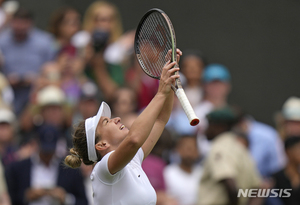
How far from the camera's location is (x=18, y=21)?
23.1ft

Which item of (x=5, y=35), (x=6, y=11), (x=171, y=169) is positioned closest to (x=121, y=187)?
(x=171, y=169)

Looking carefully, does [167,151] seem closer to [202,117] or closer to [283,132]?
[202,117]

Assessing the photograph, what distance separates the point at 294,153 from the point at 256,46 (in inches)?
125

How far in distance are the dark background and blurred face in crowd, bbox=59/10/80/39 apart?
1.86 m

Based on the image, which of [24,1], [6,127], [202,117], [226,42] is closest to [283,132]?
[202,117]

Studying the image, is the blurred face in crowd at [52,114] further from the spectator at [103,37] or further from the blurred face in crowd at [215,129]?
the blurred face in crowd at [215,129]

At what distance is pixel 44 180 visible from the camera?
5512 mm

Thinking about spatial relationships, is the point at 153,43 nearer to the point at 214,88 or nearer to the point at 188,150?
the point at 188,150

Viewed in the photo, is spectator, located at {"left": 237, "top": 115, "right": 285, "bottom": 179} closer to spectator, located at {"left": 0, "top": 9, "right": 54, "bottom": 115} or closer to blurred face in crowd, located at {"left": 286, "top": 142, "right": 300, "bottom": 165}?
blurred face in crowd, located at {"left": 286, "top": 142, "right": 300, "bottom": 165}

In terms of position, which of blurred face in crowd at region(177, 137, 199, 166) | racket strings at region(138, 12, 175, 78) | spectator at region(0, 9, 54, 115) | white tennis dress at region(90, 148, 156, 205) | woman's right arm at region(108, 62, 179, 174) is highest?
racket strings at region(138, 12, 175, 78)

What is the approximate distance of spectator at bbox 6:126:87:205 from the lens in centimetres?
541

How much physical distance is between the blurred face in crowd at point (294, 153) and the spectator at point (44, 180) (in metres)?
2.04

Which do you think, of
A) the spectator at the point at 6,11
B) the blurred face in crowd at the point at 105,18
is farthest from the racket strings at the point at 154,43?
the spectator at the point at 6,11

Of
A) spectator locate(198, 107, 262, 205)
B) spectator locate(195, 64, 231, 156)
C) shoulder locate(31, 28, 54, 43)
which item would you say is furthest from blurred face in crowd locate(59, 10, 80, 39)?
spectator locate(198, 107, 262, 205)
